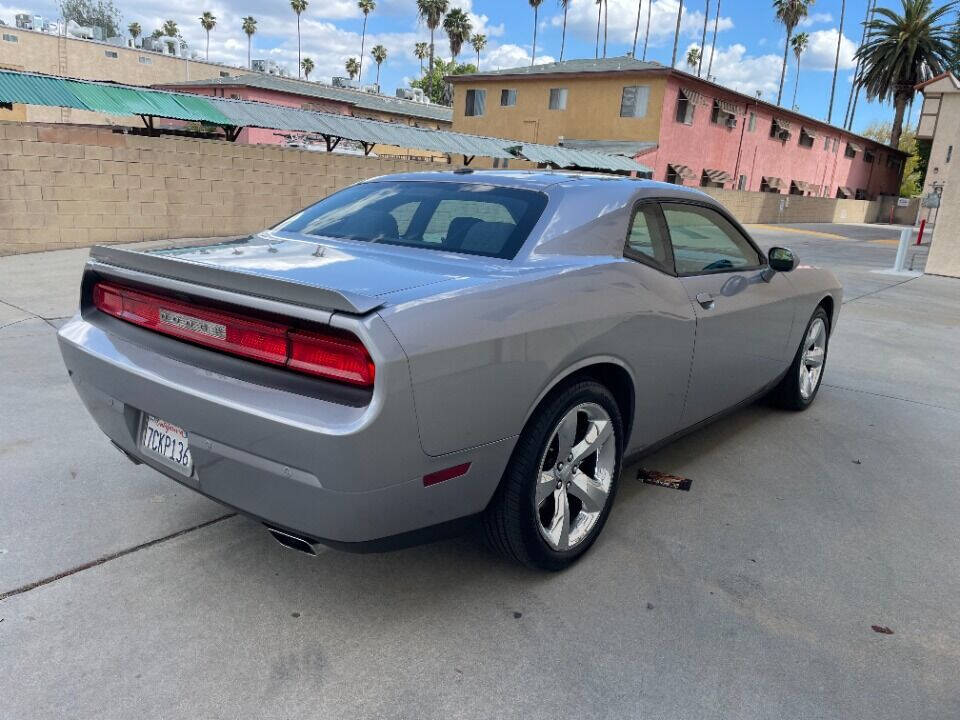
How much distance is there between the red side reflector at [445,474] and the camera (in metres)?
2.20

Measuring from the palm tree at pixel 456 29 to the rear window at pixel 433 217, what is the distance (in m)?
78.3

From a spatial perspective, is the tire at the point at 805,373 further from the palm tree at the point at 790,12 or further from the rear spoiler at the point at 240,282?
the palm tree at the point at 790,12

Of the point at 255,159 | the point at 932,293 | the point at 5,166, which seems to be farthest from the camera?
the point at 255,159

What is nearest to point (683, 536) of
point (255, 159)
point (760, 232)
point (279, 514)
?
point (279, 514)

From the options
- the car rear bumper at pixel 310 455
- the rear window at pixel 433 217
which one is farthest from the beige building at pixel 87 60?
the car rear bumper at pixel 310 455

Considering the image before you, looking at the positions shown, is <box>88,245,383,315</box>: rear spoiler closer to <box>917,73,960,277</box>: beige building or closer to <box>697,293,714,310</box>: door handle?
<box>697,293,714,310</box>: door handle

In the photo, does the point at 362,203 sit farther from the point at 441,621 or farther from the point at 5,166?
the point at 5,166

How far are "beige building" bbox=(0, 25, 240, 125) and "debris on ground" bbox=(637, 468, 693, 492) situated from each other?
167 feet

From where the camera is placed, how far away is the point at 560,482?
9.18 ft

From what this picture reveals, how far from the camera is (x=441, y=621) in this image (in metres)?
2.54

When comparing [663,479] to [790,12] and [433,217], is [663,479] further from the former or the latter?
[790,12]

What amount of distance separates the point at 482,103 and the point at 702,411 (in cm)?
3653

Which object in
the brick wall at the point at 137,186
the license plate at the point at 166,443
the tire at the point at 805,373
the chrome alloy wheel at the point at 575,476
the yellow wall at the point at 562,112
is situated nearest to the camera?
the license plate at the point at 166,443

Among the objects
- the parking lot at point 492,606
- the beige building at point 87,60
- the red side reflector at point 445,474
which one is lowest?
the parking lot at point 492,606
